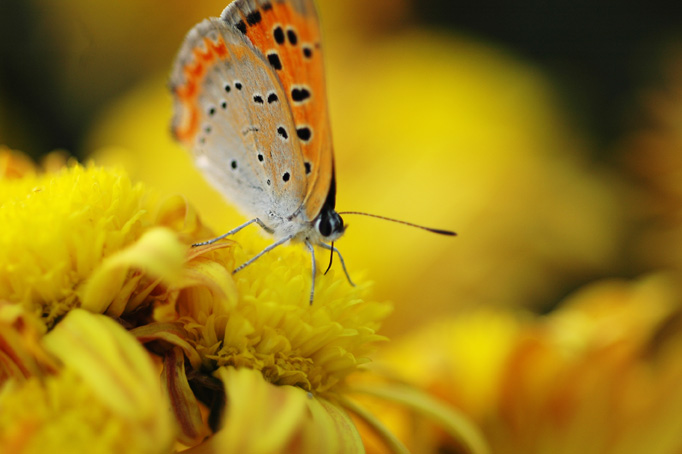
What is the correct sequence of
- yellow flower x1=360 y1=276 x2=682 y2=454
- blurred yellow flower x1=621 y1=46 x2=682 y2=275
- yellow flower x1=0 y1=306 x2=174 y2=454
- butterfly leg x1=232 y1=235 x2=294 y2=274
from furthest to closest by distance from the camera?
blurred yellow flower x1=621 y1=46 x2=682 y2=275 < yellow flower x1=360 y1=276 x2=682 y2=454 < butterfly leg x1=232 y1=235 x2=294 y2=274 < yellow flower x1=0 y1=306 x2=174 y2=454

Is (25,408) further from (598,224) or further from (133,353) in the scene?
(598,224)

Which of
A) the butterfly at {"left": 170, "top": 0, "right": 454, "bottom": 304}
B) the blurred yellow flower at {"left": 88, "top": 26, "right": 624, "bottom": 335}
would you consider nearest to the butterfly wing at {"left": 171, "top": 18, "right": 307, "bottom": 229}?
the butterfly at {"left": 170, "top": 0, "right": 454, "bottom": 304}

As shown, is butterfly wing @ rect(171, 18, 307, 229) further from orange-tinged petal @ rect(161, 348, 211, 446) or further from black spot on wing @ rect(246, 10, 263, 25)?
orange-tinged petal @ rect(161, 348, 211, 446)

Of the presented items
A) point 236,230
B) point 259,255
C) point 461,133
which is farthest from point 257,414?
point 461,133

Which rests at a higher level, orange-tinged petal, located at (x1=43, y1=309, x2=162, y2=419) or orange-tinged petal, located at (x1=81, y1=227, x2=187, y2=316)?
orange-tinged petal, located at (x1=81, y1=227, x2=187, y2=316)

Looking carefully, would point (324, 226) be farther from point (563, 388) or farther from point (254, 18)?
point (563, 388)

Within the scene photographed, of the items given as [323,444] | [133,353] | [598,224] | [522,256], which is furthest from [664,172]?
[133,353]

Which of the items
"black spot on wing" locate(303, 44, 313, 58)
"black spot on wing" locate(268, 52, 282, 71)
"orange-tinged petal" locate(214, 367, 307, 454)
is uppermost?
"black spot on wing" locate(303, 44, 313, 58)
